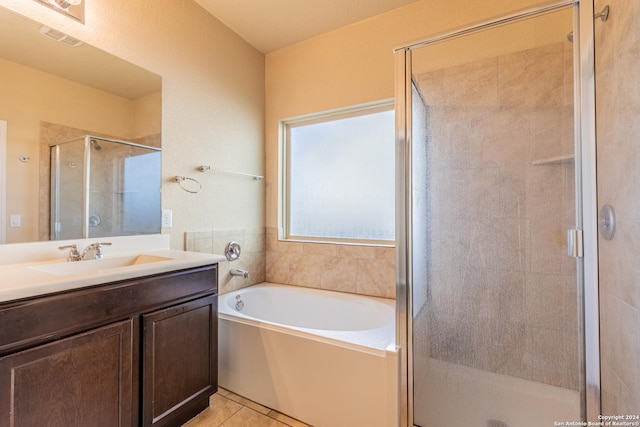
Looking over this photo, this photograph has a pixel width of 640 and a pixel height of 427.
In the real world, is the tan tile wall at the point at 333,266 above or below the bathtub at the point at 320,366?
above

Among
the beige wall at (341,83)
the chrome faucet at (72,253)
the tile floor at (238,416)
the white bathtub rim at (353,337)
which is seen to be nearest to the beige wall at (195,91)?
the beige wall at (341,83)

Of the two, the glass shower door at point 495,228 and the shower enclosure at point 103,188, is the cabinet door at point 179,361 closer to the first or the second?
the shower enclosure at point 103,188

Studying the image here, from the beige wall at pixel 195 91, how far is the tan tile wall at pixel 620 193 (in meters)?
2.20

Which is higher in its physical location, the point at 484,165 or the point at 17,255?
the point at 484,165

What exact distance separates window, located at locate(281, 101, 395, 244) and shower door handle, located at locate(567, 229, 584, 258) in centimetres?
114

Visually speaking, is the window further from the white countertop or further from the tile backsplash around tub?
the white countertop

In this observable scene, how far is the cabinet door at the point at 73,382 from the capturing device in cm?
91

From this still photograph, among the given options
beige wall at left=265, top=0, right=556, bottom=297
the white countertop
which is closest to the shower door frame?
beige wall at left=265, top=0, right=556, bottom=297

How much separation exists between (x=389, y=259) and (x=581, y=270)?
3.78 ft

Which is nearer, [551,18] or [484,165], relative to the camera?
[551,18]

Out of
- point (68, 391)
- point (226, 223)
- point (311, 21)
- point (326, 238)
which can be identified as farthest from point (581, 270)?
→ point (311, 21)

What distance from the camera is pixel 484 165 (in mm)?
1357

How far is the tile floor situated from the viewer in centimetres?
155

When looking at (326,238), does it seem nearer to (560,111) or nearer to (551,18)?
(560,111)
